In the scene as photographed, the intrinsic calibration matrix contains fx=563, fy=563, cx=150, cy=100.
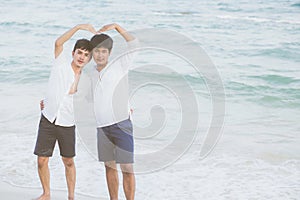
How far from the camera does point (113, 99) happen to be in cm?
403

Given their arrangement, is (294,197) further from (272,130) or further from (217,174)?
(272,130)

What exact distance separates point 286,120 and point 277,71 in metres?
4.03

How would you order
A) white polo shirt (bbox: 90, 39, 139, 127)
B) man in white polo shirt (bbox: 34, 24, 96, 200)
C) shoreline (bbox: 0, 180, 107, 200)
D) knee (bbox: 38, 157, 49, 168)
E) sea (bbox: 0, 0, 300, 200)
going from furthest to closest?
sea (bbox: 0, 0, 300, 200) < shoreline (bbox: 0, 180, 107, 200) < knee (bbox: 38, 157, 49, 168) < man in white polo shirt (bbox: 34, 24, 96, 200) < white polo shirt (bbox: 90, 39, 139, 127)

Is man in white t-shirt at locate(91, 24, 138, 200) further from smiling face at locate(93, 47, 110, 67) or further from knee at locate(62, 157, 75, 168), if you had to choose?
knee at locate(62, 157, 75, 168)

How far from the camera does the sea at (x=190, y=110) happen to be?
5.48 m

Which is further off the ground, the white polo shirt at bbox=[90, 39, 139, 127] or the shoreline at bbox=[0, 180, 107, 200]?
the white polo shirt at bbox=[90, 39, 139, 127]

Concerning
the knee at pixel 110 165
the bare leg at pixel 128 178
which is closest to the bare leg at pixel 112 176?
the knee at pixel 110 165

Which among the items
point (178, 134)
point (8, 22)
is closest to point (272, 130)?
point (178, 134)

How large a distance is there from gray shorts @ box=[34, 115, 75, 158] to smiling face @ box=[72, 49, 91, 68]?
19.1 inches

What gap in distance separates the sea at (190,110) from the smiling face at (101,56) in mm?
377

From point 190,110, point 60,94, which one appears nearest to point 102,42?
point 60,94

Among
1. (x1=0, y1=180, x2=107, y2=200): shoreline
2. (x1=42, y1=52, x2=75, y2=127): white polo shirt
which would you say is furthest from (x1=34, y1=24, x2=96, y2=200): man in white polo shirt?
(x1=0, y1=180, x2=107, y2=200): shoreline

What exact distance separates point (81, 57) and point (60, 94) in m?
0.31

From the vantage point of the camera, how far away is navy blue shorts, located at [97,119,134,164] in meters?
4.00
